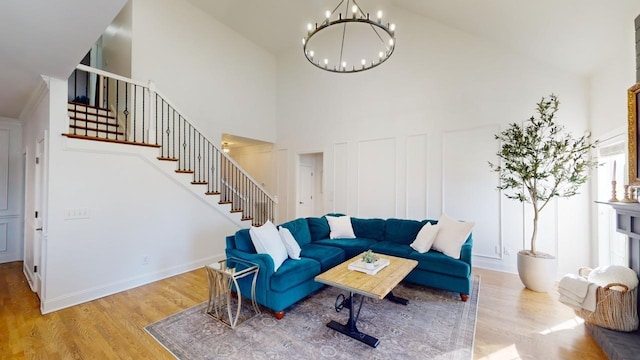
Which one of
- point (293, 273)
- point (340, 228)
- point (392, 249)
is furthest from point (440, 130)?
point (293, 273)

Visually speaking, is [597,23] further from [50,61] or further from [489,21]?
[50,61]

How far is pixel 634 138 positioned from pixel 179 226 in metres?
5.57

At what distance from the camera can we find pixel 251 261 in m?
2.79

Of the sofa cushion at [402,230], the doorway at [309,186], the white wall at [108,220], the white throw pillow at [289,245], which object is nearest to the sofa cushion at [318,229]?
the sofa cushion at [402,230]

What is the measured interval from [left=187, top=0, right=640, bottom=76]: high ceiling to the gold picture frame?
0.78 m

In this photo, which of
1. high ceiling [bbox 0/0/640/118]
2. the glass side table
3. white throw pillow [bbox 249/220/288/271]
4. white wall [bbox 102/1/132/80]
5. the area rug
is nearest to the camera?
high ceiling [bbox 0/0/640/118]

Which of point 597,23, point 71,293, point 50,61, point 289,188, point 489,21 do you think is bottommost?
point 71,293

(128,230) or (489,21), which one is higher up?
(489,21)

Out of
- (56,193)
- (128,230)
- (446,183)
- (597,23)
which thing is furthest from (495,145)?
(56,193)

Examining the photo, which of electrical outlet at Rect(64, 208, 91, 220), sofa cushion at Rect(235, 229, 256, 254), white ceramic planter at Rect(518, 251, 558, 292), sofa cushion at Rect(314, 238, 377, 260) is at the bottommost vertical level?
white ceramic planter at Rect(518, 251, 558, 292)

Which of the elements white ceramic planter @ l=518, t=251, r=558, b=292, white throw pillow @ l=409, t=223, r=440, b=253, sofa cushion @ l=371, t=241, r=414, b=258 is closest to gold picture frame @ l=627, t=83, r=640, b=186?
white ceramic planter @ l=518, t=251, r=558, b=292

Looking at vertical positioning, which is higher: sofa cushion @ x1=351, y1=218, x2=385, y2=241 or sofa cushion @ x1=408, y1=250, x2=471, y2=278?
sofa cushion @ x1=351, y1=218, x2=385, y2=241

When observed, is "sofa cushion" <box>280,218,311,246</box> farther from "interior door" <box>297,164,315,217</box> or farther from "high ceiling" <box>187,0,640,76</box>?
"high ceiling" <box>187,0,640,76</box>

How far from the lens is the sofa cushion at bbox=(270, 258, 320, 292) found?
8.78ft
